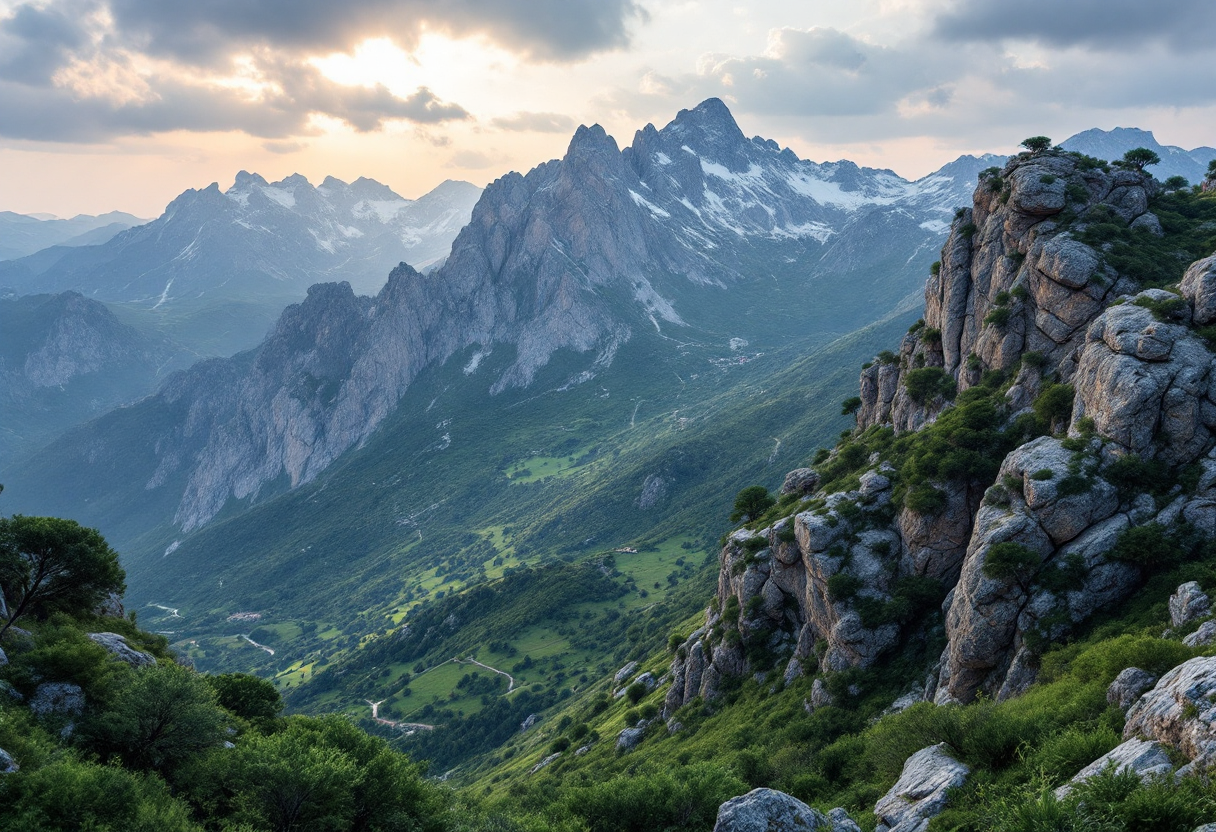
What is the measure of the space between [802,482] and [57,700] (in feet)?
247

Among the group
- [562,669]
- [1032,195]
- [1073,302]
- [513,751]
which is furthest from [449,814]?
[562,669]

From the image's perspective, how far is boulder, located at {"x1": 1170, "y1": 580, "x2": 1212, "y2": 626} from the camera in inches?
1435

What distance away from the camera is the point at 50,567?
5459 cm

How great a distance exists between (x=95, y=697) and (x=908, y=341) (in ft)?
303

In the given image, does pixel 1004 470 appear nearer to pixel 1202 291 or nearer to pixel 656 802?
pixel 1202 291

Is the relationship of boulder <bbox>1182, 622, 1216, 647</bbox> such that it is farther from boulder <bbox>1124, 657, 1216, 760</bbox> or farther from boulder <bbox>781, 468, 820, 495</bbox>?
boulder <bbox>781, 468, 820, 495</bbox>

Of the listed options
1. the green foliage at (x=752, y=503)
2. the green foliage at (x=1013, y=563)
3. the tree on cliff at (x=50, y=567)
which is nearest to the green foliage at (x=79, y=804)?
the tree on cliff at (x=50, y=567)

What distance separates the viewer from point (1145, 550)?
42812mm

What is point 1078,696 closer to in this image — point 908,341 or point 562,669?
point 908,341

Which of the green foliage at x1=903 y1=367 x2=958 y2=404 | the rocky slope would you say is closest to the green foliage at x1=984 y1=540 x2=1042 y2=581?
the rocky slope

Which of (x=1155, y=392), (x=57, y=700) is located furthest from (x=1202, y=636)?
(x=57, y=700)

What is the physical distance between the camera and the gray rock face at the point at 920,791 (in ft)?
100

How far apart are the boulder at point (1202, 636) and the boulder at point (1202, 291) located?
2574 centimetres

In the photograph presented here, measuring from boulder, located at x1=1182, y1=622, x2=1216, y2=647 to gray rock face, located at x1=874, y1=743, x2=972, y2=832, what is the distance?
41.4 feet
